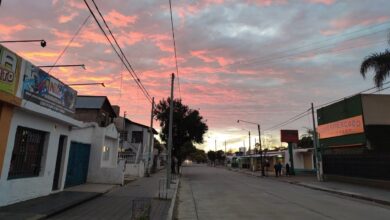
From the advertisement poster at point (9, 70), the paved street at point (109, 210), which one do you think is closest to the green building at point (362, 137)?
the paved street at point (109, 210)

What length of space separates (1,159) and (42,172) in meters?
3.55

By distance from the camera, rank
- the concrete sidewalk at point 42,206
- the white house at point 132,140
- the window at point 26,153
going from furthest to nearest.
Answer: the white house at point 132,140
the window at point 26,153
the concrete sidewalk at point 42,206

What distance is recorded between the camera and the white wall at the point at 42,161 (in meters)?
11.8

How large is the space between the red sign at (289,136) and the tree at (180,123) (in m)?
10.5

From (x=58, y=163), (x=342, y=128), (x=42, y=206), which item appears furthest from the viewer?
(x=342, y=128)

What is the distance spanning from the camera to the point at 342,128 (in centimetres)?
3181

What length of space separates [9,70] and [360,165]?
26531 millimetres

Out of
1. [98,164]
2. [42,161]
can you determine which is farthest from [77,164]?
[42,161]

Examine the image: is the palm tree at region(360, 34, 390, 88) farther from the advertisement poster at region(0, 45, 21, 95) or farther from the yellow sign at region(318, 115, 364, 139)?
the advertisement poster at region(0, 45, 21, 95)

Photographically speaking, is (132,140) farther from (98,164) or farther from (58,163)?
(58,163)

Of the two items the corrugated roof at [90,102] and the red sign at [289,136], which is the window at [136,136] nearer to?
the corrugated roof at [90,102]

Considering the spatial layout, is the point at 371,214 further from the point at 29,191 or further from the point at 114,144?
the point at 114,144

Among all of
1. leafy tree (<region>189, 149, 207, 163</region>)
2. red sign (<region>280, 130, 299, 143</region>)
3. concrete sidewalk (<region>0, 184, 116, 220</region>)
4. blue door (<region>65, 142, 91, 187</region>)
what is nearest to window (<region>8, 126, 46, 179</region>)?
concrete sidewalk (<region>0, 184, 116, 220</region>)

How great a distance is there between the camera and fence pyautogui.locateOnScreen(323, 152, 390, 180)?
25281mm
